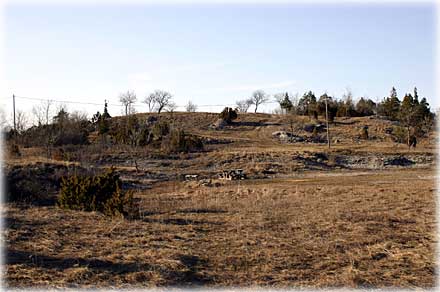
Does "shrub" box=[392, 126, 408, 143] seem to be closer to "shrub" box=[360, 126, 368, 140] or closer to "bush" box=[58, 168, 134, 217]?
"shrub" box=[360, 126, 368, 140]

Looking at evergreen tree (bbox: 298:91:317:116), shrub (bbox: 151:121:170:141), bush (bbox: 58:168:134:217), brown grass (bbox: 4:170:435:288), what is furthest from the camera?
evergreen tree (bbox: 298:91:317:116)

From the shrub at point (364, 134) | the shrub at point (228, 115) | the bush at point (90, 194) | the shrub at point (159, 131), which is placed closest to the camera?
the bush at point (90, 194)

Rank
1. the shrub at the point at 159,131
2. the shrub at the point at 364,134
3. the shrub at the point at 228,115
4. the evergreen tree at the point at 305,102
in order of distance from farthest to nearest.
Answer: the evergreen tree at the point at 305,102 < the shrub at the point at 228,115 < the shrub at the point at 364,134 < the shrub at the point at 159,131

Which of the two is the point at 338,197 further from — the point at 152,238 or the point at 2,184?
the point at 2,184

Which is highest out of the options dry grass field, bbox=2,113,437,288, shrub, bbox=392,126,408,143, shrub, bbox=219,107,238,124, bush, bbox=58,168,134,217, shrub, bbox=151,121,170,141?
shrub, bbox=219,107,238,124

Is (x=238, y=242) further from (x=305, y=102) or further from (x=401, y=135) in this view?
(x=305, y=102)

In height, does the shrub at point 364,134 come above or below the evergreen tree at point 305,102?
below

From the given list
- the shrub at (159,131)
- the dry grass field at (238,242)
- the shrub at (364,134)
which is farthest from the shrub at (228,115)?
the dry grass field at (238,242)

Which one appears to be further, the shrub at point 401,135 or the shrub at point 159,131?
the shrub at point 401,135

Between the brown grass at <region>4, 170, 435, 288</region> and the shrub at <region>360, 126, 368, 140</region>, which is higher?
the shrub at <region>360, 126, 368, 140</region>

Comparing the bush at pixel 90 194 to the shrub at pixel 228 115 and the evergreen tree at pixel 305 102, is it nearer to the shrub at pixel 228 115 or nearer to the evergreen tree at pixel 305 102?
the shrub at pixel 228 115

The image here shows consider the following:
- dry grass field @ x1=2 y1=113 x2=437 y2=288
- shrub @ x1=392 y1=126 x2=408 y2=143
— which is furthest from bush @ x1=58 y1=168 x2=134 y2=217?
shrub @ x1=392 y1=126 x2=408 y2=143

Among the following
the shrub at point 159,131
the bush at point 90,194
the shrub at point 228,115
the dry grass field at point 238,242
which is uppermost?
the shrub at point 228,115

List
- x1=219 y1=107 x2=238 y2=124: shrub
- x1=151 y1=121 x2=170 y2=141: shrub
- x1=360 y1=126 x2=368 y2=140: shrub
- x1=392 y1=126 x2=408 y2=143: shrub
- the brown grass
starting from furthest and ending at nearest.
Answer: x1=219 y1=107 x2=238 y2=124: shrub < x1=360 y1=126 x2=368 y2=140: shrub < x1=392 y1=126 x2=408 y2=143: shrub < x1=151 y1=121 x2=170 y2=141: shrub < the brown grass
